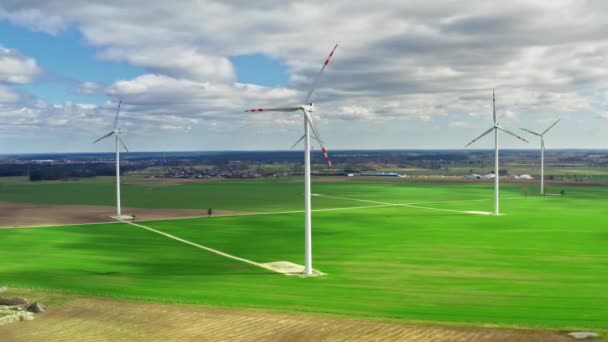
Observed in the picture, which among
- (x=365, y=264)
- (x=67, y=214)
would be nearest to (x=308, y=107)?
(x=365, y=264)

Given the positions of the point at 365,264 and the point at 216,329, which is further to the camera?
the point at 365,264

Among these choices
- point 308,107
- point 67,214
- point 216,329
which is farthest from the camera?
point 67,214

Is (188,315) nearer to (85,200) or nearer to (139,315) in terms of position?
(139,315)

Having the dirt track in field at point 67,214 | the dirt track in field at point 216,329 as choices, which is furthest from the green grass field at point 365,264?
the dirt track in field at point 67,214

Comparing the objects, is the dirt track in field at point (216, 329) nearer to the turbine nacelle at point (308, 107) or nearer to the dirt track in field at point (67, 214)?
the turbine nacelle at point (308, 107)

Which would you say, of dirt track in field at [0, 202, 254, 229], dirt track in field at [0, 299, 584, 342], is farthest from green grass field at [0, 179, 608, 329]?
dirt track in field at [0, 202, 254, 229]

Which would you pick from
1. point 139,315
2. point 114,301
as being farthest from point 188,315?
point 114,301

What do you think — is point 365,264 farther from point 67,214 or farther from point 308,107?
point 67,214
